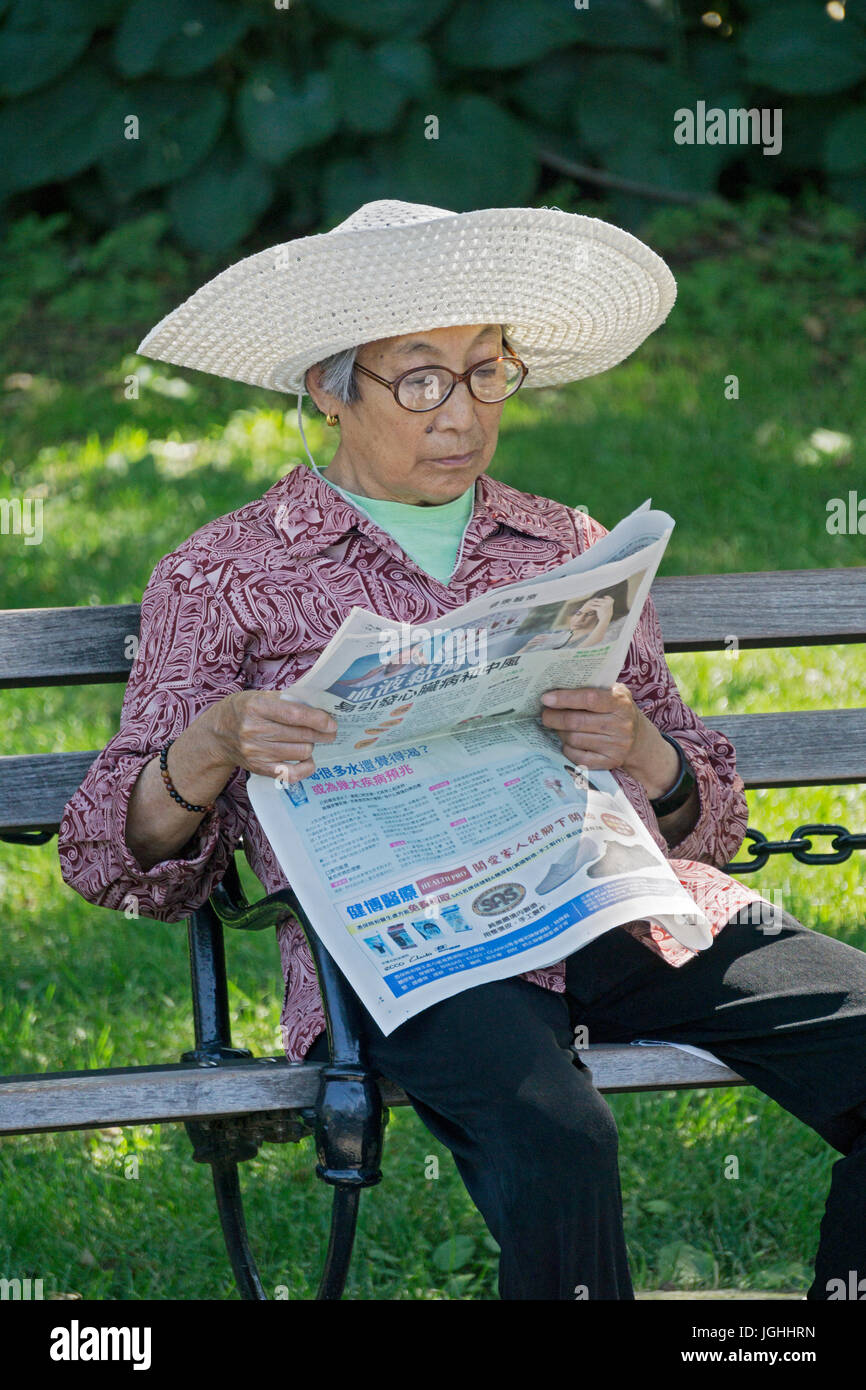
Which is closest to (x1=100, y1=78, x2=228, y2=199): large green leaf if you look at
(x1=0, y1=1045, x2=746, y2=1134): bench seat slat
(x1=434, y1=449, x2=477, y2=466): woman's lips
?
(x1=434, y1=449, x2=477, y2=466): woman's lips

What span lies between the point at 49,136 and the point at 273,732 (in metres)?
5.63

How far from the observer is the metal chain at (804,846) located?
2.81 metres

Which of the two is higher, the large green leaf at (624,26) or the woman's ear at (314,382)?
the large green leaf at (624,26)

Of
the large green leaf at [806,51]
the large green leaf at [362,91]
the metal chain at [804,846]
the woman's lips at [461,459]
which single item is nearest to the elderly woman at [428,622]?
the woman's lips at [461,459]

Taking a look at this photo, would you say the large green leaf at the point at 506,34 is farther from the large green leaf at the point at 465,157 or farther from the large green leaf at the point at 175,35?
the large green leaf at the point at 175,35

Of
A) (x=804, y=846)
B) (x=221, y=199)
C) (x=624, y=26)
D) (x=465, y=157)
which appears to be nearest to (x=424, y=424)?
(x=804, y=846)

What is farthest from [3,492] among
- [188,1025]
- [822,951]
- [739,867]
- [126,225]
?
[822,951]

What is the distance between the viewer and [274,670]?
2504 millimetres

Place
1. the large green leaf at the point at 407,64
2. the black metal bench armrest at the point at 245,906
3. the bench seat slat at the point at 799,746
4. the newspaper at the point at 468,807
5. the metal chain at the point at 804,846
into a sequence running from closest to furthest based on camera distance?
the newspaper at the point at 468,807 < the black metal bench armrest at the point at 245,906 < the metal chain at the point at 804,846 < the bench seat slat at the point at 799,746 < the large green leaf at the point at 407,64

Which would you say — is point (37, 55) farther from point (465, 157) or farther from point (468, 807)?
point (468, 807)

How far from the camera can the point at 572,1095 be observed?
2.05 meters

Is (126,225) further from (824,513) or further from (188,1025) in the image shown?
(188,1025)

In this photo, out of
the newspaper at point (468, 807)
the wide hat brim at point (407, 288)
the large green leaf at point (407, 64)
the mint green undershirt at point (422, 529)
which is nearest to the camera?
the newspaper at point (468, 807)

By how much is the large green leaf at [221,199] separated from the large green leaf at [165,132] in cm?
8
